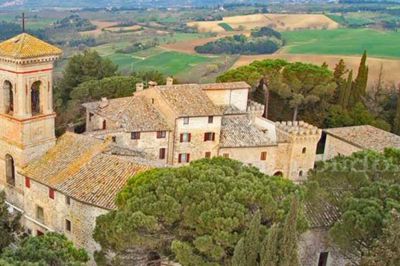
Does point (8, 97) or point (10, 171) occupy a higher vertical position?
point (8, 97)

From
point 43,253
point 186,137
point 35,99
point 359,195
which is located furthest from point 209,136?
point 43,253

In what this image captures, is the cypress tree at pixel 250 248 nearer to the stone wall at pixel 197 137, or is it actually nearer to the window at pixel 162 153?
the stone wall at pixel 197 137

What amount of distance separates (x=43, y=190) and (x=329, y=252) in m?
13.0

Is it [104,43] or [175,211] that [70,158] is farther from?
[104,43]

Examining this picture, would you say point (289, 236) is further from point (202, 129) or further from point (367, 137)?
point (367, 137)

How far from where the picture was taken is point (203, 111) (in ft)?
117

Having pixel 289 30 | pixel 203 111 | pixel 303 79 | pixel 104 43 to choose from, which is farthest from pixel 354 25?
pixel 203 111

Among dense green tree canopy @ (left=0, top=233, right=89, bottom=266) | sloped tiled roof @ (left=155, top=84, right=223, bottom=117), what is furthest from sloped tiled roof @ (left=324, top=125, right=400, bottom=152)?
dense green tree canopy @ (left=0, top=233, right=89, bottom=266)

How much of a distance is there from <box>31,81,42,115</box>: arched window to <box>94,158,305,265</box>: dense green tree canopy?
32.1ft

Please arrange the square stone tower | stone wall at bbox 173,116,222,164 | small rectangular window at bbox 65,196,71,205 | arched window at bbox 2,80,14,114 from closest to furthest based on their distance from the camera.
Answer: small rectangular window at bbox 65,196,71,205 → the square stone tower → arched window at bbox 2,80,14,114 → stone wall at bbox 173,116,222,164

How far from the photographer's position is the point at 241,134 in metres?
37.8

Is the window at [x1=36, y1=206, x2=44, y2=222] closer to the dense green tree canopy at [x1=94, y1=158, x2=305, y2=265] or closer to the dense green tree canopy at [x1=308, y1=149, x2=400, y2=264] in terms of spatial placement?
the dense green tree canopy at [x1=94, y1=158, x2=305, y2=265]

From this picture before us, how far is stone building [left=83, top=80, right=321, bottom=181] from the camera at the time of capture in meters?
35.2

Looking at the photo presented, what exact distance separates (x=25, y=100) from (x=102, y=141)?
401 cm
